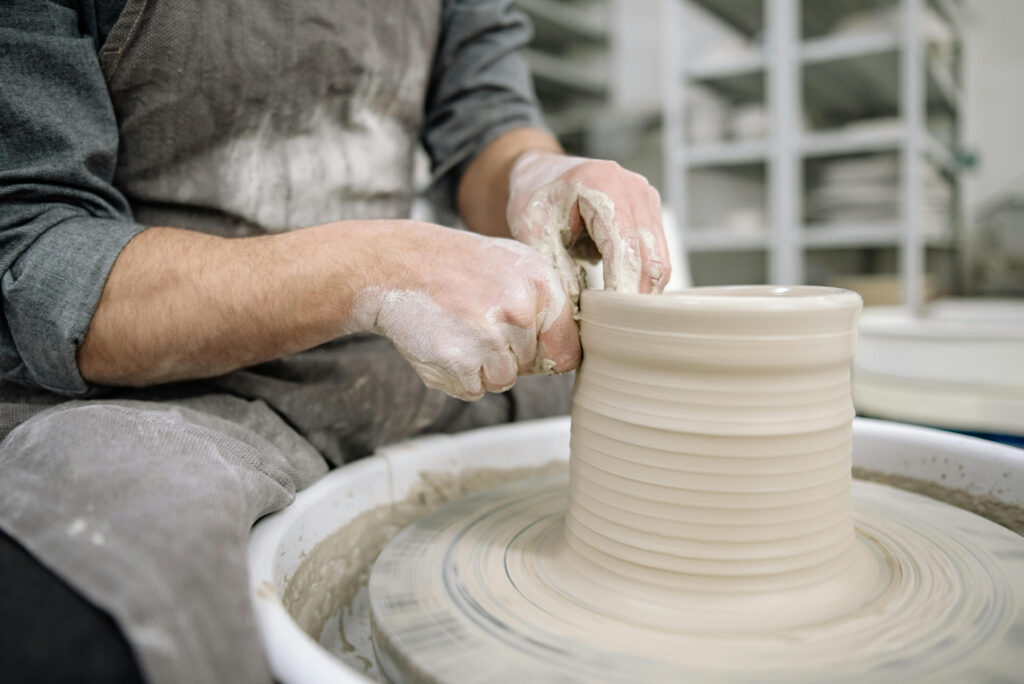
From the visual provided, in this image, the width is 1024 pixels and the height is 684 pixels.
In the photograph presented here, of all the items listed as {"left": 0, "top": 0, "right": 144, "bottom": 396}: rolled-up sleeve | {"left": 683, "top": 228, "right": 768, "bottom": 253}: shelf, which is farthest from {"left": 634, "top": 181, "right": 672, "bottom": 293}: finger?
{"left": 683, "top": 228, "right": 768, "bottom": 253}: shelf

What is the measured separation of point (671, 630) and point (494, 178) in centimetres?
69

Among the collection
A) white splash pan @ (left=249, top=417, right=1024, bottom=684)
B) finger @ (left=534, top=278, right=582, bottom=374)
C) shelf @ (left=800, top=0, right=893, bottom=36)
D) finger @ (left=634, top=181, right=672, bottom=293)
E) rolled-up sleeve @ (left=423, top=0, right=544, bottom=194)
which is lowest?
white splash pan @ (left=249, top=417, right=1024, bottom=684)

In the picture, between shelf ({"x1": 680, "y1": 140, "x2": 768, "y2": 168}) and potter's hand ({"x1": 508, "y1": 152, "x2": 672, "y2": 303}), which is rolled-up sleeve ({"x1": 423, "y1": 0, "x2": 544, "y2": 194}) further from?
shelf ({"x1": 680, "y1": 140, "x2": 768, "y2": 168})

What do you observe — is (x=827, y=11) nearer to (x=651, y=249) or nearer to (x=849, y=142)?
(x=849, y=142)

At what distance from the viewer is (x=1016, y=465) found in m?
0.76

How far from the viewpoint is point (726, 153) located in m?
3.04

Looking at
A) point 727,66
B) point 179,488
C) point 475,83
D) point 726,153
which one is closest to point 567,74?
point 727,66

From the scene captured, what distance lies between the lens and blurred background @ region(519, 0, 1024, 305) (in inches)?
108

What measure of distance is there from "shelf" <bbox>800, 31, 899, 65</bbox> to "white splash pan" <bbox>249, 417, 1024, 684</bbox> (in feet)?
7.48

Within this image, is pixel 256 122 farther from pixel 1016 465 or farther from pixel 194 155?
pixel 1016 465

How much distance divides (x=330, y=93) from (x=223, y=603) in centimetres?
64

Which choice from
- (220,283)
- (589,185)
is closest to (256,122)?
(220,283)

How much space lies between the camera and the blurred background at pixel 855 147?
8.84ft

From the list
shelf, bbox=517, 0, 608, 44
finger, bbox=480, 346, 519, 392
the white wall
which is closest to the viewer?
finger, bbox=480, 346, 519, 392
